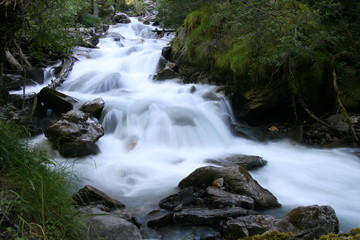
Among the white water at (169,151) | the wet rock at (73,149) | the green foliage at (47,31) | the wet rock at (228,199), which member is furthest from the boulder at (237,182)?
the green foliage at (47,31)

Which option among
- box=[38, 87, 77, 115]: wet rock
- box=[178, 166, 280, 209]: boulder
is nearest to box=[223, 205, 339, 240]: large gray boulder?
box=[178, 166, 280, 209]: boulder

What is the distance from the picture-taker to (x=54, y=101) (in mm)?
7855

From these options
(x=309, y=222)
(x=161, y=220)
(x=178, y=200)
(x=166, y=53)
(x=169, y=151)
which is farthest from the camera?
(x=166, y=53)

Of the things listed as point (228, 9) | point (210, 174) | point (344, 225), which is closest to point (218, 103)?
point (228, 9)

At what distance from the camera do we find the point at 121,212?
4.33 m

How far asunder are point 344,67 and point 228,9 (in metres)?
3.41

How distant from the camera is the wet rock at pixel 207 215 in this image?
4012 millimetres

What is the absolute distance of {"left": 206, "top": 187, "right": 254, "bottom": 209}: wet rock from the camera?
434 centimetres

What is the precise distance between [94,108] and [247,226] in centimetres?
535

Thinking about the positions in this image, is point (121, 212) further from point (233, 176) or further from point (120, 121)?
point (120, 121)

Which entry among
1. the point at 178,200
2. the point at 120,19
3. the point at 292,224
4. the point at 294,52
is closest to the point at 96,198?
the point at 178,200

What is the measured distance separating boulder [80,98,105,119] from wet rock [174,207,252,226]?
4449 mm

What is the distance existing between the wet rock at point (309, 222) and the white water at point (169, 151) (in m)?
0.98

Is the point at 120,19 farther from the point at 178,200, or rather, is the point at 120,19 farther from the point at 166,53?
the point at 178,200
